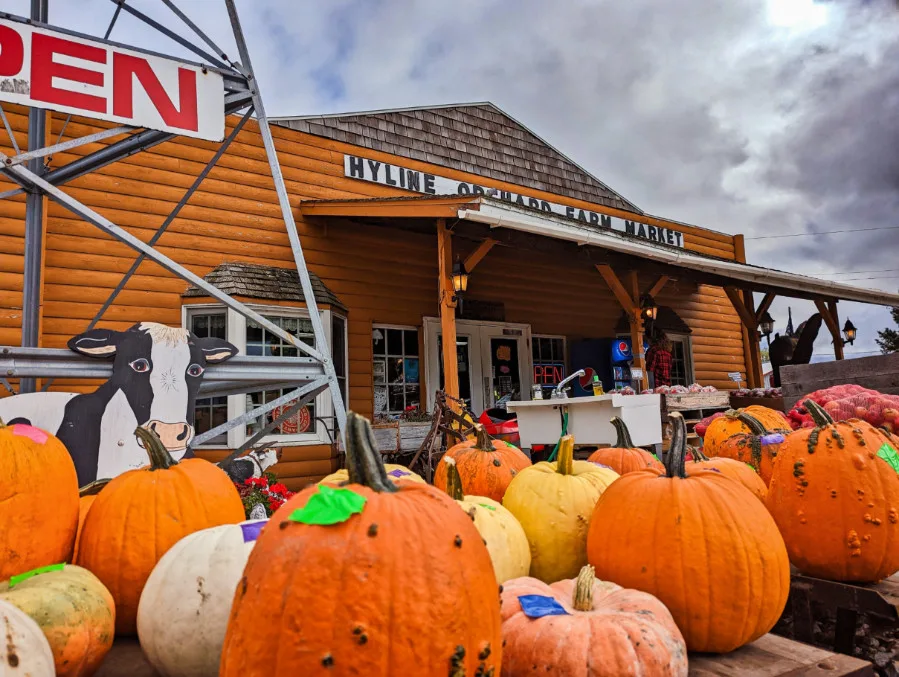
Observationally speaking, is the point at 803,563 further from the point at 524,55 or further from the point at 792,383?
the point at 524,55

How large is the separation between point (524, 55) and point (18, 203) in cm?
1527

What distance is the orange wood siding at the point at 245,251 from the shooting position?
19.2 feet

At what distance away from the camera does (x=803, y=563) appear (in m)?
1.93

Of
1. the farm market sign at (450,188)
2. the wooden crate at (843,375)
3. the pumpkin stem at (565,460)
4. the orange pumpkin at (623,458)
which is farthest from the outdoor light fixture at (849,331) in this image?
the pumpkin stem at (565,460)

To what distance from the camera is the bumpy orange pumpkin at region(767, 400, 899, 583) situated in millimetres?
1802

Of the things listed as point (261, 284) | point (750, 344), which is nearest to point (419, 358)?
point (261, 284)

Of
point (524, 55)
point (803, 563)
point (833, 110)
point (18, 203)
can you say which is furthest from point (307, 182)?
point (833, 110)

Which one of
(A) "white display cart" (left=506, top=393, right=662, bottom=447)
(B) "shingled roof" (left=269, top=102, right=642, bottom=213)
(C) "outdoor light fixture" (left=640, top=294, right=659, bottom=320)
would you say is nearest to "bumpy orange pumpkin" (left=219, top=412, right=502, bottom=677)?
(A) "white display cart" (left=506, top=393, right=662, bottom=447)

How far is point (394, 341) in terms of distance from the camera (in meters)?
7.98

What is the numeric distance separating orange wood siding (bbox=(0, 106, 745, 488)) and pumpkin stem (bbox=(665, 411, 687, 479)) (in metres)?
5.75

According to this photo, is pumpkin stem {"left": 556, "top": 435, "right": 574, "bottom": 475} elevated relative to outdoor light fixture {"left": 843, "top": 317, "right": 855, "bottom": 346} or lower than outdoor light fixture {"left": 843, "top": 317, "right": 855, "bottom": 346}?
lower

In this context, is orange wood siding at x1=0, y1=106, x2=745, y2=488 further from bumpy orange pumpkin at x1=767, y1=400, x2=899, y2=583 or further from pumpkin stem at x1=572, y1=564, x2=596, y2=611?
pumpkin stem at x1=572, y1=564, x2=596, y2=611

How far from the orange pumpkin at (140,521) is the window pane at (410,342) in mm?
6450

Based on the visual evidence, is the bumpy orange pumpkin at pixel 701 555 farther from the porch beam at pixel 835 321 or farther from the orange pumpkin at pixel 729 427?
the porch beam at pixel 835 321
